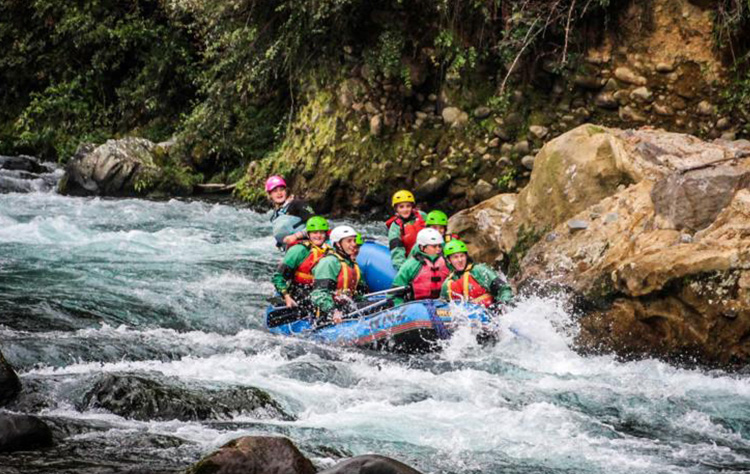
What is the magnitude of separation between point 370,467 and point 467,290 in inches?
162

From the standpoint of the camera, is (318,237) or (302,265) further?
(302,265)

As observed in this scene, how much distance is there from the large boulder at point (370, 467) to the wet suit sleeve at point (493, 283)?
3996 mm

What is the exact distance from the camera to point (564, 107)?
43.0ft

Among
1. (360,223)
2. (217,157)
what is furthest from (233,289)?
(217,157)

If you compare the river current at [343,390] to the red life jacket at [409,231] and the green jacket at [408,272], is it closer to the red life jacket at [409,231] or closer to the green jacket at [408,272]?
the green jacket at [408,272]

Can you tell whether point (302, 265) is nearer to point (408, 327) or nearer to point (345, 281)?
point (345, 281)

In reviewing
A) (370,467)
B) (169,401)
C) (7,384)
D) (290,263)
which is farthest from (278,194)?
(370,467)

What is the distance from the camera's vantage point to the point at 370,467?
14.4 ft

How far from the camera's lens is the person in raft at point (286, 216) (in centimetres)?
980

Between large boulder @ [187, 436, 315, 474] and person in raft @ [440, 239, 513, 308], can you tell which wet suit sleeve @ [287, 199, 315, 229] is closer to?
person in raft @ [440, 239, 513, 308]

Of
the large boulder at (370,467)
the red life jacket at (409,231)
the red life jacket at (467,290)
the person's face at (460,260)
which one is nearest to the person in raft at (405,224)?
the red life jacket at (409,231)

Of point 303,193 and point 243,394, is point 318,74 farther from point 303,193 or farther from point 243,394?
point 243,394

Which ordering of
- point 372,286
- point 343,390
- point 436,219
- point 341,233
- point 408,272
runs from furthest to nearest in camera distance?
point 436,219, point 372,286, point 341,233, point 408,272, point 343,390

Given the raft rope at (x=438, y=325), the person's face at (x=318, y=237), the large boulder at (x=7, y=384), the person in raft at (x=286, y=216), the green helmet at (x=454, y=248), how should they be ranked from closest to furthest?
1. the large boulder at (x=7, y=384)
2. the raft rope at (x=438, y=325)
3. the green helmet at (x=454, y=248)
4. the person's face at (x=318, y=237)
5. the person in raft at (x=286, y=216)
